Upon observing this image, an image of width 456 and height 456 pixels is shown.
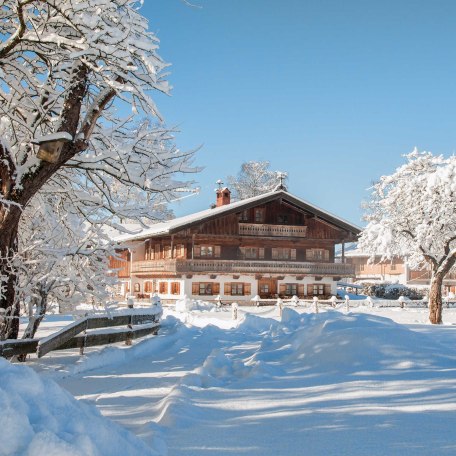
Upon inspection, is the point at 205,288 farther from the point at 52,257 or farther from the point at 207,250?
the point at 52,257

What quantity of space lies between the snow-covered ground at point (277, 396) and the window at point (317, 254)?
33.8 m

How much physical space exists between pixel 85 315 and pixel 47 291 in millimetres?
1262

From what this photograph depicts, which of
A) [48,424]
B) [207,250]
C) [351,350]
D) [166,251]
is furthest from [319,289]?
[48,424]

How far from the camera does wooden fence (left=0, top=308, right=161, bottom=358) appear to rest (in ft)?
30.3

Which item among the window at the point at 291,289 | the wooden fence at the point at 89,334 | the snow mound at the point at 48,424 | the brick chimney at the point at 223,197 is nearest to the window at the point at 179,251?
the brick chimney at the point at 223,197

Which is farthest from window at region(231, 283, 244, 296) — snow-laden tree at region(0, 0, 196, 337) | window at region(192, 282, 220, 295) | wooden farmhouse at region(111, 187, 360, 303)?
snow-laden tree at region(0, 0, 196, 337)

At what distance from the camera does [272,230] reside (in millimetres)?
44406

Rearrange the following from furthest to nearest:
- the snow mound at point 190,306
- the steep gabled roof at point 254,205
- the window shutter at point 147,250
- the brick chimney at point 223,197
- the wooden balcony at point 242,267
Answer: the window shutter at point 147,250 → the brick chimney at point 223,197 → the wooden balcony at point 242,267 → the steep gabled roof at point 254,205 → the snow mound at point 190,306

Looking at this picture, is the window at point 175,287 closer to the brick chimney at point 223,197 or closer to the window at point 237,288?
the window at point 237,288

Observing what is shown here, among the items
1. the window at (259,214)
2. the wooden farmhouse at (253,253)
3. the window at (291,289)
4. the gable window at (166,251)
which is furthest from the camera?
the gable window at (166,251)

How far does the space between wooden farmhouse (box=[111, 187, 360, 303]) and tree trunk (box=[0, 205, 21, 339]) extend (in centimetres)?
3058

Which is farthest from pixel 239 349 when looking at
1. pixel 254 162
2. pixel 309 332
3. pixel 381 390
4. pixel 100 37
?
pixel 254 162

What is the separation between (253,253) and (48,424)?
4157 cm

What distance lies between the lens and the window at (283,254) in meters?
45.6
